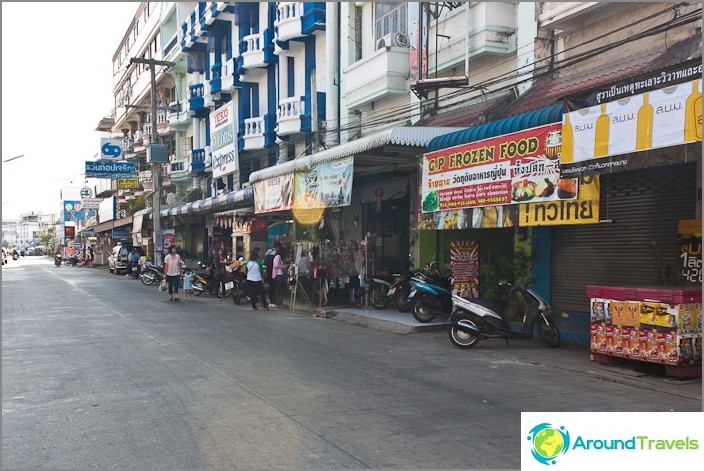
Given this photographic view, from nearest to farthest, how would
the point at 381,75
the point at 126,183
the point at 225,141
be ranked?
the point at 381,75, the point at 225,141, the point at 126,183

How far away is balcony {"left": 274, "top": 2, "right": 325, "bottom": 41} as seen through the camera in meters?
Answer: 21.5

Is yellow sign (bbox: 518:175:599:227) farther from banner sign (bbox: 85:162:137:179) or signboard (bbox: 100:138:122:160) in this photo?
signboard (bbox: 100:138:122:160)

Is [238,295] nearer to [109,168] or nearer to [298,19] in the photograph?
[298,19]

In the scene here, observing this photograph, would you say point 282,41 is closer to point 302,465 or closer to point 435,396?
point 435,396

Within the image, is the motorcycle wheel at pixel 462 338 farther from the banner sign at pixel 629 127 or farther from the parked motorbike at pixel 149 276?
the parked motorbike at pixel 149 276

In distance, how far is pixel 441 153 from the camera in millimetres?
12328

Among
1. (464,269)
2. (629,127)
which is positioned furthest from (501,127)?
(464,269)

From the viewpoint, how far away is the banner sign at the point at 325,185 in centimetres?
1447

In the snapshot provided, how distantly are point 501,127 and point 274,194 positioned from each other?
889 centimetres

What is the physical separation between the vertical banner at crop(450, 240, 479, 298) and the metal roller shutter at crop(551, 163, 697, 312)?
192 cm

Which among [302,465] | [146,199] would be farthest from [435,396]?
[146,199]

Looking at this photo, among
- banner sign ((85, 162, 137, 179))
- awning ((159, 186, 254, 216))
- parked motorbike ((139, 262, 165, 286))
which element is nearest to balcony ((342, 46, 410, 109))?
awning ((159, 186, 254, 216))

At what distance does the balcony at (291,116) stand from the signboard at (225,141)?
2.30 meters

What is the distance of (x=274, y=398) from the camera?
6801mm
